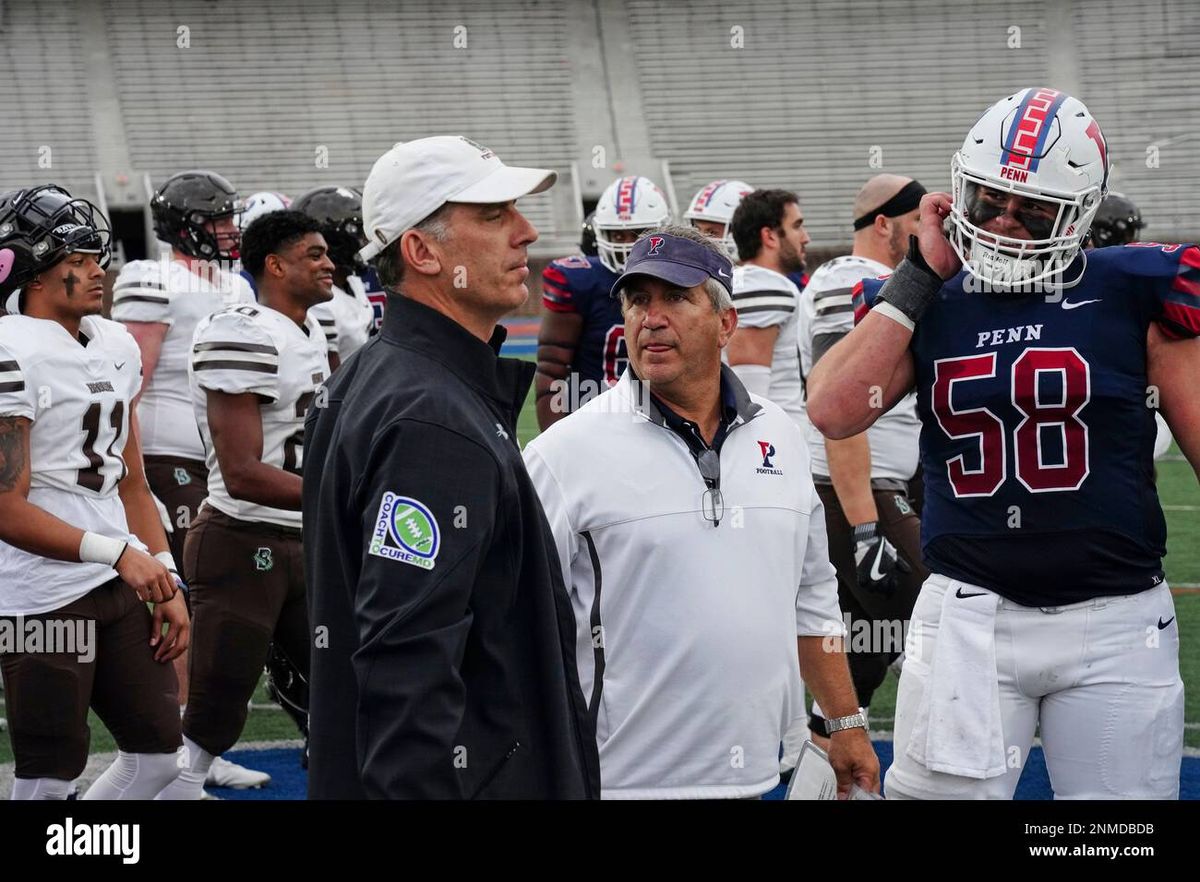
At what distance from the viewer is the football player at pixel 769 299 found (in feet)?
18.7

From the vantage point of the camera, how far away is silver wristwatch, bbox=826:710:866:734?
309cm

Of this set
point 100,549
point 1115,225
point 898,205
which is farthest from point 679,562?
point 1115,225

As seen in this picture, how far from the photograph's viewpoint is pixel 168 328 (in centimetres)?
600

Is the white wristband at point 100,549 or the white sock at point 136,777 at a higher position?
the white wristband at point 100,549

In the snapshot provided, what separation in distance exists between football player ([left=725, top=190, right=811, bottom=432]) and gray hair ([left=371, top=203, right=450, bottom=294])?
3.38 meters

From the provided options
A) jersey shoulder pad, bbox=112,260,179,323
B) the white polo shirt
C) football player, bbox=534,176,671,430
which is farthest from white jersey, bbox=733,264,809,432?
the white polo shirt

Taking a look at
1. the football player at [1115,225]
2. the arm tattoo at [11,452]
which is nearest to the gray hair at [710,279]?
the arm tattoo at [11,452]

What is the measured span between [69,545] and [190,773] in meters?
1.09

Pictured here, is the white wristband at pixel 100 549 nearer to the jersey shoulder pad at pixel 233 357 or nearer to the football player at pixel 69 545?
the football player at pixel 69 545

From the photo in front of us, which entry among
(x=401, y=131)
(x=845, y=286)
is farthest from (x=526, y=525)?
(x=401, y=131)

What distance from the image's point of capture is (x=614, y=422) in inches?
117

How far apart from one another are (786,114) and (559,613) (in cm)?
2539

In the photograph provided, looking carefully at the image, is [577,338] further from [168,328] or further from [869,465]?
[168,328]
